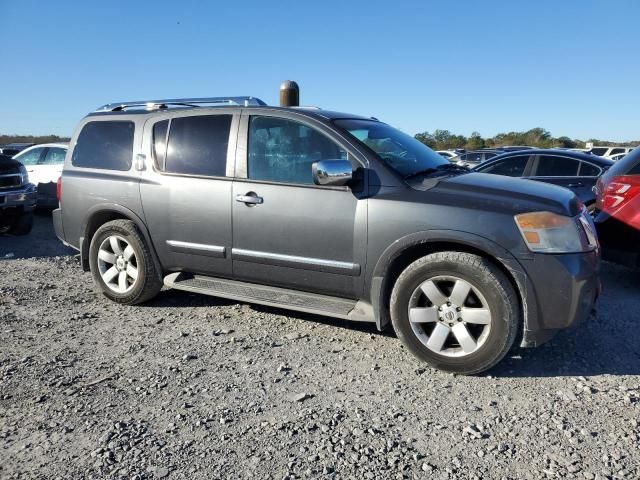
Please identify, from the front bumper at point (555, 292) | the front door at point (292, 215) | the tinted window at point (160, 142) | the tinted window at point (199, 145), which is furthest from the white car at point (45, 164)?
the front bumper at point (555, 292)

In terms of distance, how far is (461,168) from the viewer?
15.1 feet

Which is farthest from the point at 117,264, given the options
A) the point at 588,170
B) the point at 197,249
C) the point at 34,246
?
the point at 588,170

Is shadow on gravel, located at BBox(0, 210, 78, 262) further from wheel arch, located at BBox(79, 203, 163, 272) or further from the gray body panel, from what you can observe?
the gray body panel

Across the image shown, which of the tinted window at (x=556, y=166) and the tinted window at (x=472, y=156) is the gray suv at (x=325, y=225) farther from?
the tinted window at (x=472, y=156)

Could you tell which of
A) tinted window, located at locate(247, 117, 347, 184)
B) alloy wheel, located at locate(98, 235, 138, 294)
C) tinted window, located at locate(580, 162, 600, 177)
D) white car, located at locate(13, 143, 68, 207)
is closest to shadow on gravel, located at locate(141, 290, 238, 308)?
alloy wheel, located at locate(98, 235, 138, 294)

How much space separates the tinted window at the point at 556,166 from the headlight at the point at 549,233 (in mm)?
5358

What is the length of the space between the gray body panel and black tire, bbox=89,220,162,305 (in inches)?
4.1

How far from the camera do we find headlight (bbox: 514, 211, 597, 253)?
3.32 metres

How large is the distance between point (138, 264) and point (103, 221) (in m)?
0.68

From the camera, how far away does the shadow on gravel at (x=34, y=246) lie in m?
7.23

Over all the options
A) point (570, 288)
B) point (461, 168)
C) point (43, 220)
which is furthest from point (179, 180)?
point (43, 220)

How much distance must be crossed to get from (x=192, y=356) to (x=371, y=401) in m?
1.40

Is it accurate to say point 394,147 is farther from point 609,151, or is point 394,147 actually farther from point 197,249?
point 609,151

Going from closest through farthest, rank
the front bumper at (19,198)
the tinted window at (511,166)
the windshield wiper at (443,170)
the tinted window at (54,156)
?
the windshield wiper at (443,170) < the front bumper at (19,198) < the tinted window at (511,166) < the tinted window at (54,156)
